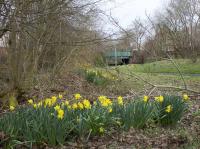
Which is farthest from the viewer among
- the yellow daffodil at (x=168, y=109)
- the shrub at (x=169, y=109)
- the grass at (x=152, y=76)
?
the grass at (x=152, y=76)

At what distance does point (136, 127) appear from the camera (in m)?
5.20

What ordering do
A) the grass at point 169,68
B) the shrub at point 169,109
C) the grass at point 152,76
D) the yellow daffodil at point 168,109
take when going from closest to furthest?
the yellow daffodil at point 168,109 < the shrub at point 169,109 < the grass at point 152,76 < the grass at point 169,68

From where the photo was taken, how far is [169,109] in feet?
17.8

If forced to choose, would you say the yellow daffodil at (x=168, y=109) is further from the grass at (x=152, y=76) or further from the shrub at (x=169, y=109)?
the grass at (x=152, y=76)

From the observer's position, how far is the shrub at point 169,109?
5527mm

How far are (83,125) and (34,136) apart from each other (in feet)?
2.36

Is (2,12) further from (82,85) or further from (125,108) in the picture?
(82,85)

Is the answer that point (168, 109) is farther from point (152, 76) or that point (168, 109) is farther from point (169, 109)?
point (152, 76)

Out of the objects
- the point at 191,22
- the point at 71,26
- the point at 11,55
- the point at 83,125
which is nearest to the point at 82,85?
the point at 71,26

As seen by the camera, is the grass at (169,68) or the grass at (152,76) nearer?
the grass at (152,76)

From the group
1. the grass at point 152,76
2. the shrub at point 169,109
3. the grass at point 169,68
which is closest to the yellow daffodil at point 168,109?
the shrub at point 169,109

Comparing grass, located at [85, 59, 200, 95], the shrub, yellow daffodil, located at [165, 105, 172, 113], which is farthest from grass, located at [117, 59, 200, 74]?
yellow daffodil, located at [165, 105, 172, 113]

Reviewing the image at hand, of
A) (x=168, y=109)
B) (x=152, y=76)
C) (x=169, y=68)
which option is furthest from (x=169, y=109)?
(x=169, y=68)

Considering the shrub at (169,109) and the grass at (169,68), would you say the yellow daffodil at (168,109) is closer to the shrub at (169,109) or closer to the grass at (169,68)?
the shrub at (169,109)
